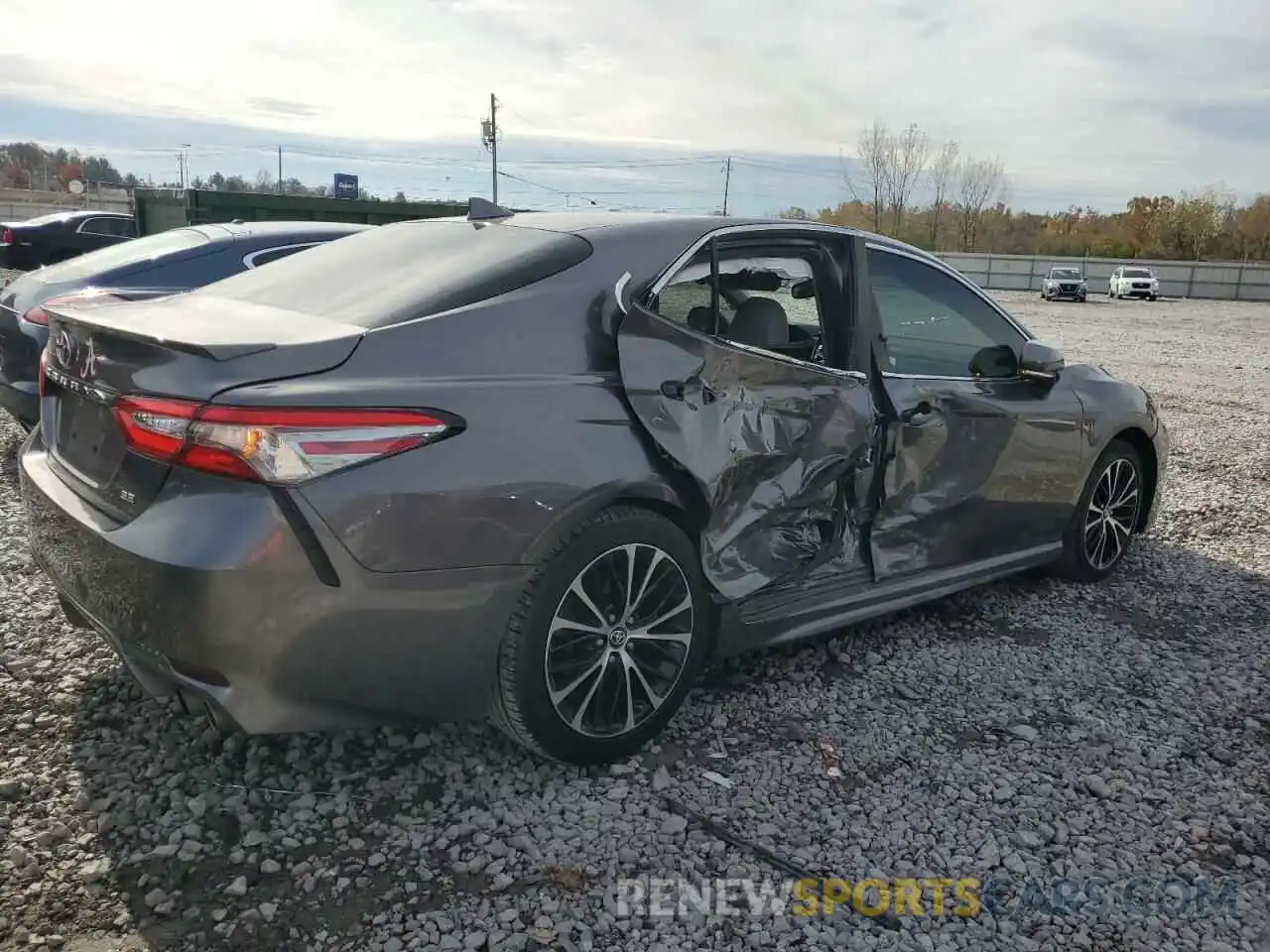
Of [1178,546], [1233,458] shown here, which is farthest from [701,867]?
[1233,458]

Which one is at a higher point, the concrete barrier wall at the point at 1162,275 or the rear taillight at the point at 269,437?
the concrete barrier wall at the point at 1162,275

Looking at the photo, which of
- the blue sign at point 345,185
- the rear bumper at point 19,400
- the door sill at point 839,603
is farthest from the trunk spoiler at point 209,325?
the blue sign at point 345,185

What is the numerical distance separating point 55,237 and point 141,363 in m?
15.7

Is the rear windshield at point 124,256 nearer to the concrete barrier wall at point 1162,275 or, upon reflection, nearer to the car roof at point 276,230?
the car roof at point 276,230

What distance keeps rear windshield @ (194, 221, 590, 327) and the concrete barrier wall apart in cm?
4926

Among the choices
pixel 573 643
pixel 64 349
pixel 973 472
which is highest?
pixel 64 349

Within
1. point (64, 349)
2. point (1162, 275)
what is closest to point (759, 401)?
point (64, 349)

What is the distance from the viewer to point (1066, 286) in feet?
136

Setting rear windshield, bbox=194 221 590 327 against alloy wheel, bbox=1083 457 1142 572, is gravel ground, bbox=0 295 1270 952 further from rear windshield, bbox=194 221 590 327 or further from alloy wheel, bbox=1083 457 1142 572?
rear windshield, bbox=194 221 590 327

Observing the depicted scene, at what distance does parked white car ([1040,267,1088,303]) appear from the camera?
4138 centimetres

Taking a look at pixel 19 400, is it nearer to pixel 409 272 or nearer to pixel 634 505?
pixel 409 272

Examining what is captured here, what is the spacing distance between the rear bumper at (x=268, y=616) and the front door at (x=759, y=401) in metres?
0.75

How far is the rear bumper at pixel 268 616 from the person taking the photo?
2.38m

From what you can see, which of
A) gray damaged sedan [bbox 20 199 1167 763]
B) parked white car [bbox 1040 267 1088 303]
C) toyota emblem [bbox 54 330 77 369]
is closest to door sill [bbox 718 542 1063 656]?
gray damaged sedan [bbox 20 199 1167 763]
